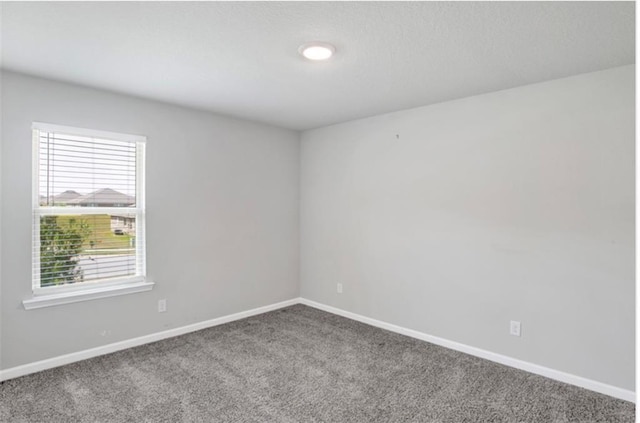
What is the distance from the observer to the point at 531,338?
2951 mm

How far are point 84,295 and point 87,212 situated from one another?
70 centimetres

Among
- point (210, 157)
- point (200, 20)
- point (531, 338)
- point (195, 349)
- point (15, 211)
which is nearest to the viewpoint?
point (200, 20)

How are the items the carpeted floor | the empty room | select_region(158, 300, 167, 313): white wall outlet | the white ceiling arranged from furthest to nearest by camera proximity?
select_region(158, 300, 167, 313): white wall outlet < the carpeted floor < the empty room < the white ceiling

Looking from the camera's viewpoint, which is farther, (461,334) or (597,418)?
(461,334)

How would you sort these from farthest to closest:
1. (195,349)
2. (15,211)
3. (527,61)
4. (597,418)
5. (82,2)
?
(195,349), (15,211), (527,61), (597,418), (82,2)

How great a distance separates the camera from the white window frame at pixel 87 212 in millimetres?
2859

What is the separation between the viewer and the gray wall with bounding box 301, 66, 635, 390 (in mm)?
2598

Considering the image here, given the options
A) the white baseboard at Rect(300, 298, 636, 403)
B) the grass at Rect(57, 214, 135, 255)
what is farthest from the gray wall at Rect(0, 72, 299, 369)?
the white baseboard at Rect(300, 298, 636, 403)

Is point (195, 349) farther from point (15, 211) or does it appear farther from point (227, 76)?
point (227, 76)

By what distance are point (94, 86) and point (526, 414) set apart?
404 cm

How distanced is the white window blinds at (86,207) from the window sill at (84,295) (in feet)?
0.23

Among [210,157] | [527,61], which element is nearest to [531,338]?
[527,61]

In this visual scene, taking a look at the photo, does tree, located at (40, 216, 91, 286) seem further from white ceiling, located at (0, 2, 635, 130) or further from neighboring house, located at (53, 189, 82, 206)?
white ceiling, located at (0, 2, 635, 130)

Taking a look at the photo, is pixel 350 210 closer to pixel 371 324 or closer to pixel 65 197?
pixel 371 324
